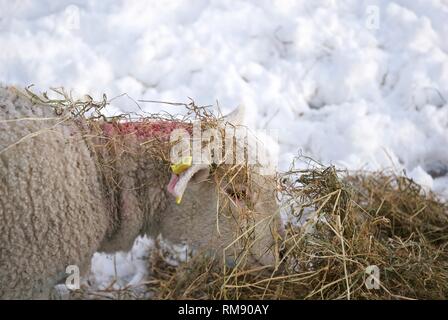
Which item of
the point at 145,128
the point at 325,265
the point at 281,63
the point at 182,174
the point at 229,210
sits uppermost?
the point at 281,63

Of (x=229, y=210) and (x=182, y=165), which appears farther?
(x=229, y=210)

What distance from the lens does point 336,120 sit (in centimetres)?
518

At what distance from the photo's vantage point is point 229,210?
3.20 metres

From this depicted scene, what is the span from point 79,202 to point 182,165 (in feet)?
2.22

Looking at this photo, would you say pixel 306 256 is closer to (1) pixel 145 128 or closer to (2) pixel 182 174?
(2) pixel 182 174

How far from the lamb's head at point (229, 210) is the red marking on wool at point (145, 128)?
250mm

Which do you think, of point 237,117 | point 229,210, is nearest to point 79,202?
point 229,210

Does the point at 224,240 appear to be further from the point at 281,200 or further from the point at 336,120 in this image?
the point at 336,120

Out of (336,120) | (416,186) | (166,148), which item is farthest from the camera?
(336,120)

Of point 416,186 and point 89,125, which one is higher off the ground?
point 89,125

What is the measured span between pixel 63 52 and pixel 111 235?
2697 millimetres

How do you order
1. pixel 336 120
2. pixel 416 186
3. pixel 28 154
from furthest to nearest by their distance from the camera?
pixel 336 120, pixel 416 186, pixel 28 154

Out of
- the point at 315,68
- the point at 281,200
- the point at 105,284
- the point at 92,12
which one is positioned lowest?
the point at 105,284

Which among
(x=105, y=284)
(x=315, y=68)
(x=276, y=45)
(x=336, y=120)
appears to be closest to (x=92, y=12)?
(x=276, y=45)
